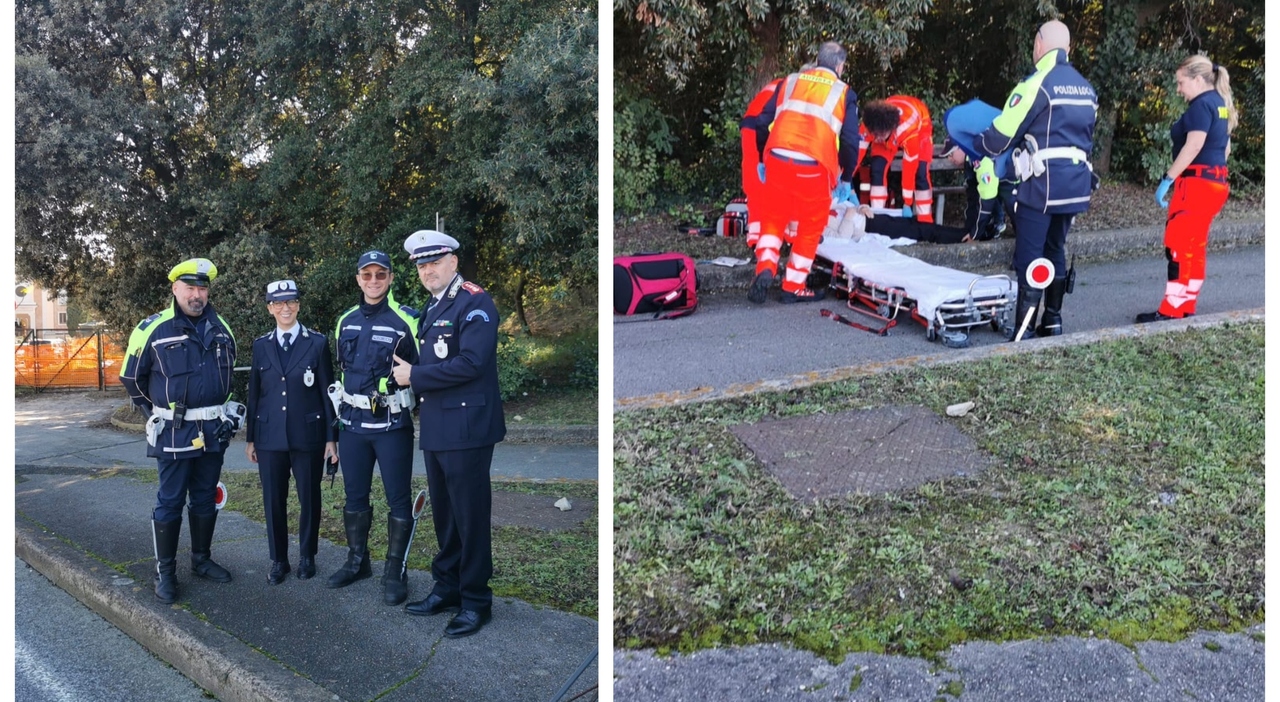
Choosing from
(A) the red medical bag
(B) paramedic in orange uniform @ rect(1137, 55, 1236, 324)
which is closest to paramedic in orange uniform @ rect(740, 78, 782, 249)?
(A) the red medical bag

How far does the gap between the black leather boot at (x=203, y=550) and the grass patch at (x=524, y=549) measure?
31 cm

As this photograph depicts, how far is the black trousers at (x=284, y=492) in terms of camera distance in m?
3.35

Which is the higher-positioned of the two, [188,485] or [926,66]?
[926,66]

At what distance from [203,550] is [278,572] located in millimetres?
323

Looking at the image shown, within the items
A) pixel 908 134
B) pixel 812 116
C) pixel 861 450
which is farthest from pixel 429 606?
pixel 908 134

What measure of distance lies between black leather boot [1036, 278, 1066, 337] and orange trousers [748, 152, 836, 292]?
1205 millimetres

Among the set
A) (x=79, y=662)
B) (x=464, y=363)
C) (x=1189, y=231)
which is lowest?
(x=79, y=662)

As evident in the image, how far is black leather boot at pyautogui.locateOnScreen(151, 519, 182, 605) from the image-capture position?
3207 mm

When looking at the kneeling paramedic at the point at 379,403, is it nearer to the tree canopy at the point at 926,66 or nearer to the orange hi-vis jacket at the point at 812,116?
the orange hi-vis jacket at the point at 812,116

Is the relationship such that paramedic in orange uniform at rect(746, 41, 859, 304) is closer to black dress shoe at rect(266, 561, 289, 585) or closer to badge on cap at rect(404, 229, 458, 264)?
badge on cap at rect(404, 229, 458, 264)

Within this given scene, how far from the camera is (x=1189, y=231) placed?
4.48 metres

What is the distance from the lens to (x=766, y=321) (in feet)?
15.8

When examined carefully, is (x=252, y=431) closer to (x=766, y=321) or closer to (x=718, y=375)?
(x=718, y=375)

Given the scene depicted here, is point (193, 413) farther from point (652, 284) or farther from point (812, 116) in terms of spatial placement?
point (812, 116)
